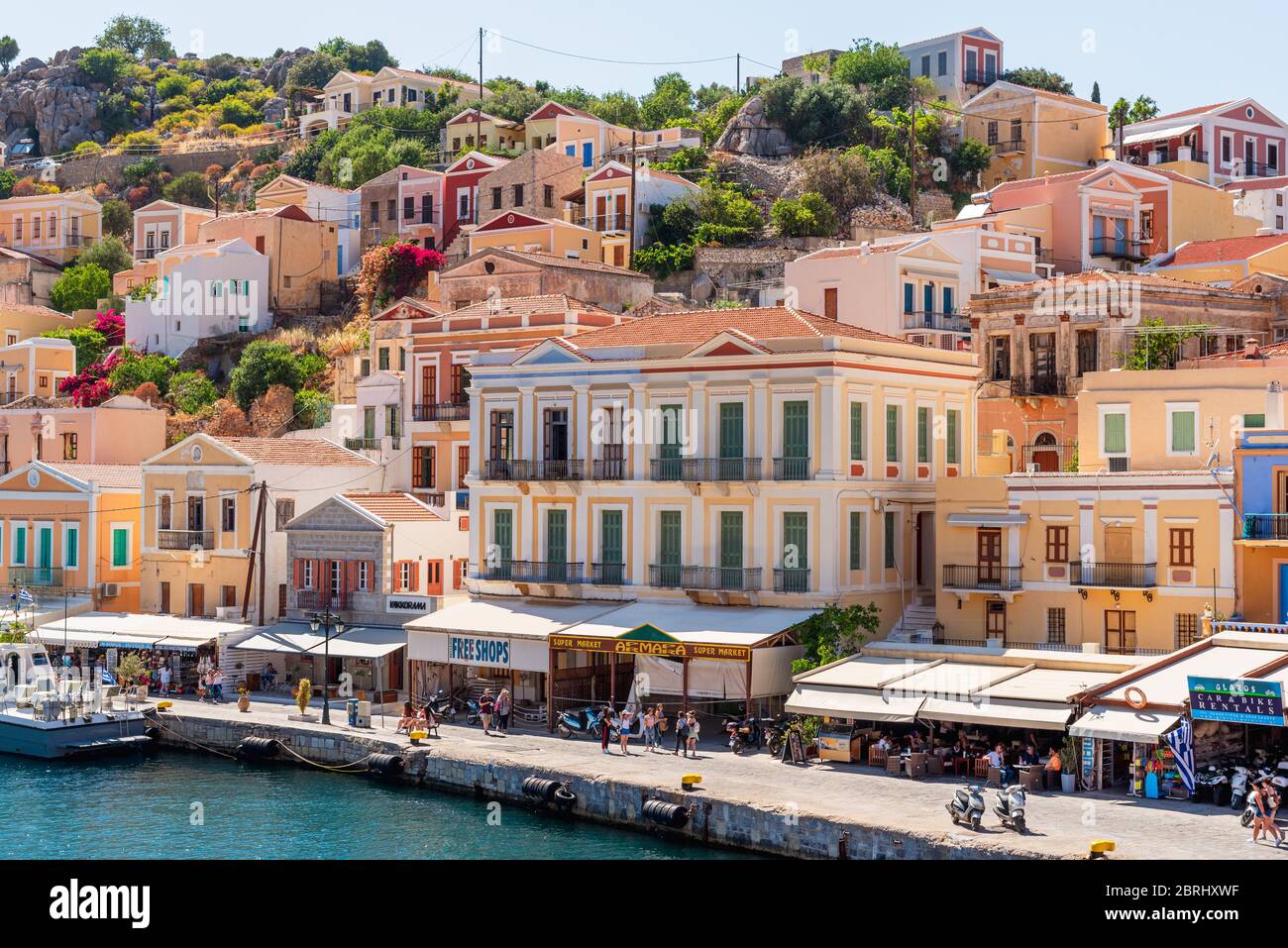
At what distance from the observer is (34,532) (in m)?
56.5

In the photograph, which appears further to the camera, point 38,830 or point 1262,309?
point 1262,309

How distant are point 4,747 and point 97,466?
1513 cm

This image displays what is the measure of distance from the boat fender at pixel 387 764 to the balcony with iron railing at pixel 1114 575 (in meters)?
15.0

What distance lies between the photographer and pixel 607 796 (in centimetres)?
3438

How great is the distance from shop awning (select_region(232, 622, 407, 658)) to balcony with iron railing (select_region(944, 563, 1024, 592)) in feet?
46.4

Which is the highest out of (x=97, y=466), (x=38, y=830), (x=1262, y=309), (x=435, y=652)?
(x=1262, y=309)

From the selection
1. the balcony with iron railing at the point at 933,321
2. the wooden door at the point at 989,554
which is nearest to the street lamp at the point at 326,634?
the wooden door at the point at 989,554

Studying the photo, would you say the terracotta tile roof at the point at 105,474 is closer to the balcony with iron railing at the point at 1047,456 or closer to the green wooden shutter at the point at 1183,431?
the balcony with iron railing at the point at 1047,456

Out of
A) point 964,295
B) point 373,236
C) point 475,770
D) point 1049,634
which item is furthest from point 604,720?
point 373,236

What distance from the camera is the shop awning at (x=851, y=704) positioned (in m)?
35.1

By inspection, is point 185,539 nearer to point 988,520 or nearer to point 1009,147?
point 988,520

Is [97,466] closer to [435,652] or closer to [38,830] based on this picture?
[435,652]

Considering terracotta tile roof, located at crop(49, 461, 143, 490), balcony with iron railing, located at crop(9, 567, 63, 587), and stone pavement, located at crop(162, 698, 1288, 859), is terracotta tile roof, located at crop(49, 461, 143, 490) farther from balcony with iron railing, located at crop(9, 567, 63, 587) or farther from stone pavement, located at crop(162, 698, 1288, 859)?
stone pavement, located at crop(162, 698, 1288, 859)
